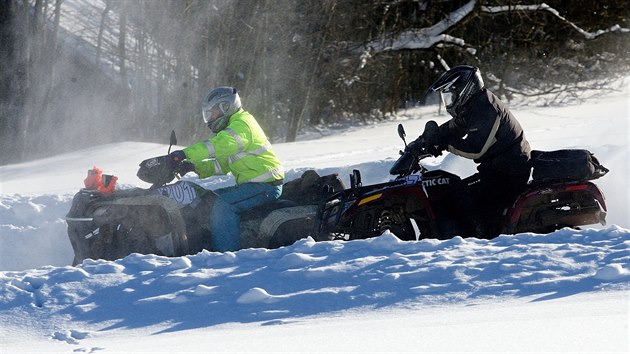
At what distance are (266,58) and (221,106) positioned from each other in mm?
14572

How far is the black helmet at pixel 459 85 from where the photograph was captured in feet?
25.3

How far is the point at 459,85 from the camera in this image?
771 cm

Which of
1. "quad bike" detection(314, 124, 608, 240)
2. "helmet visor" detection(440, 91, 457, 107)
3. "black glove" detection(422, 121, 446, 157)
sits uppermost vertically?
"helmet visor" detection(440, 91, 457, 107)

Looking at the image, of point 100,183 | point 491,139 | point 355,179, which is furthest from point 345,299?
point 100,183

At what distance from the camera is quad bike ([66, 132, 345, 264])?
307 inches

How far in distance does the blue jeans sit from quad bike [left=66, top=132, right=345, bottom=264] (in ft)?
0.22

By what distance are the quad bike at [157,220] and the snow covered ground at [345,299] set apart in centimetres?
102

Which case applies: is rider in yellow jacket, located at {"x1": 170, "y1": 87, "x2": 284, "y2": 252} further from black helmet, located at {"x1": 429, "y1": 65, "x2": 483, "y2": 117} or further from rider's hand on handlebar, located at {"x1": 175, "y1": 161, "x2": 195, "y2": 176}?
black helmet, located at {"x1": 429, "y1": 65, "x2": 483, "y2": 117}

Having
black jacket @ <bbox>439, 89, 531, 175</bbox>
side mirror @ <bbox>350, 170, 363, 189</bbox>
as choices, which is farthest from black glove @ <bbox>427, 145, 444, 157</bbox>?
side mirror @ <bbox>350, 170, 363, 189</bbox>

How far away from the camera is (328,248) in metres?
6.70

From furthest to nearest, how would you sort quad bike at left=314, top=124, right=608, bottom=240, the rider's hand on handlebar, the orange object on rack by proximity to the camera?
the rider's hand on handlebar
the orange object on rack
quad bike at left=314, top=124, right=608, bottom=240


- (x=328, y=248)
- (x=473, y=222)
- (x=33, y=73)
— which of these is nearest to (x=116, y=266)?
(x=328, y=248)

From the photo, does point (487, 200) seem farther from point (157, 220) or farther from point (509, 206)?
point (157, 220)

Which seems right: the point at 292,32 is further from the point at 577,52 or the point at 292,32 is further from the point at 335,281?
the point at 335,281
